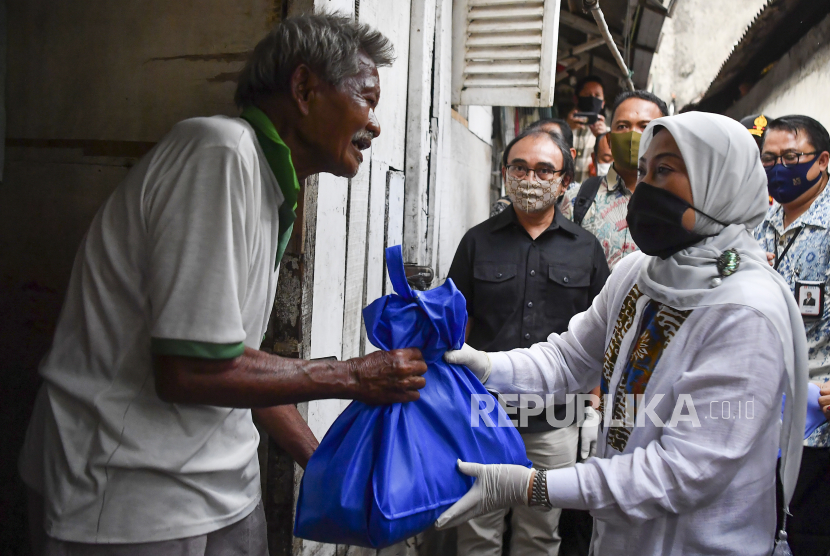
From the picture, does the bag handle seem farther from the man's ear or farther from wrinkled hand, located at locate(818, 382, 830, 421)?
wrinkled hand, located at locate(818, 382, 830, 421)

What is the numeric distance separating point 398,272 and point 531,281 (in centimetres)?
176

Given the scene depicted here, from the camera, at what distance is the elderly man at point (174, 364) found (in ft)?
4.03

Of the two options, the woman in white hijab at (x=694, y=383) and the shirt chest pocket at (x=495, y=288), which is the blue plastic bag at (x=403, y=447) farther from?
the shirt chest pocket at (x=495, y=288)

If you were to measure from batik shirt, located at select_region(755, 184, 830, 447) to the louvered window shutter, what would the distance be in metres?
1.56

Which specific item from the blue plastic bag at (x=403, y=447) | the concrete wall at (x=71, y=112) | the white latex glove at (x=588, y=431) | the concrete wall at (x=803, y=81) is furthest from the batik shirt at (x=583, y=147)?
the blue plastic bag at (x=403, y=447)

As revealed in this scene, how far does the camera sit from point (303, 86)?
60.8 inches

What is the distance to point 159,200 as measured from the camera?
1272mm

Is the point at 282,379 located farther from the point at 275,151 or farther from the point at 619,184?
the point at 619,184

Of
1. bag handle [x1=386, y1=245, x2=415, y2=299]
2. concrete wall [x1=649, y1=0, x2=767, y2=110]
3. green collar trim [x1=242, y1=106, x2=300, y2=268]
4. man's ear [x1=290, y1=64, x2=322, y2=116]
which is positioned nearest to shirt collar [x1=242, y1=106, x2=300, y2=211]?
green collar trim [x1=242, y1=106, x2=300, y2=268]

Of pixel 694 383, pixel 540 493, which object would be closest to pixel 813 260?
pixel 694 383

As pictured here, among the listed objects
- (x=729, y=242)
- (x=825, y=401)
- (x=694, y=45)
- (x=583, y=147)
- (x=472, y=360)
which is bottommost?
(x=825, y=401)

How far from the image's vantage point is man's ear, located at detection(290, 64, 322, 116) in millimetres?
1530

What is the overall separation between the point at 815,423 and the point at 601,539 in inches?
61.2

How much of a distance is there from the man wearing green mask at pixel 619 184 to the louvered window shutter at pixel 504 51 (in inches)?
19.2
